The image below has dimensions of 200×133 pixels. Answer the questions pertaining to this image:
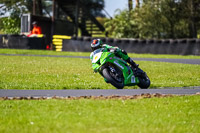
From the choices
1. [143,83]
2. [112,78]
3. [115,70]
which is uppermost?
[115,70]

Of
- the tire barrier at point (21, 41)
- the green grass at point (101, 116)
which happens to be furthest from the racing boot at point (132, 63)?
the tire barrier at point (21, 41)

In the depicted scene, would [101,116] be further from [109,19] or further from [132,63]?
[109,19]

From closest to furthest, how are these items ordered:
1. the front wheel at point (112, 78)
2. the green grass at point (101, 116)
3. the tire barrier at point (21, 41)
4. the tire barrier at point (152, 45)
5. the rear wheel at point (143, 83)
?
1. the green grass at point (101, 116)
2. the front wheel at point (112, 78)
3. the rear wheel at point (143, 83)
4. the tire barrier at point (152, 45)
5. the tire barrier at point (21, 41)

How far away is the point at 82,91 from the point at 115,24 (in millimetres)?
29912

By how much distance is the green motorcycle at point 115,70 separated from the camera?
11055mm

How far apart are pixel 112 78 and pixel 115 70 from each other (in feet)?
1.07

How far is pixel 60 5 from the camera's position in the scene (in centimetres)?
3950

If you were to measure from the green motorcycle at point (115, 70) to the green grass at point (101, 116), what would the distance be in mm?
1923

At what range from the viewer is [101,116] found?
755 cm

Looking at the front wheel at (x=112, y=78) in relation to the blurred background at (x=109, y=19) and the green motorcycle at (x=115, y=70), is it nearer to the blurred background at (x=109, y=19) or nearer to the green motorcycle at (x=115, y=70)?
the green motorcycle at (x=115, y=70)

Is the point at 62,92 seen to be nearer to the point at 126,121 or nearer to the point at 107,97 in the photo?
the point at 107,97

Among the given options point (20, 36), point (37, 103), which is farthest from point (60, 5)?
point (37, 103)

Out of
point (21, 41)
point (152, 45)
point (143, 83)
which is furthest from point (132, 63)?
point (21, 41)

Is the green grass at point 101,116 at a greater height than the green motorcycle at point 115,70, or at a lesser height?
lesser
